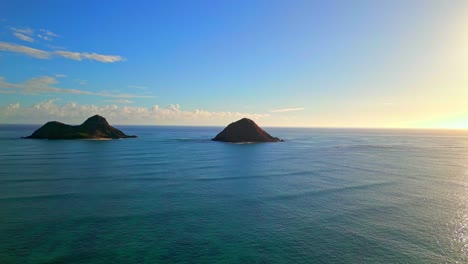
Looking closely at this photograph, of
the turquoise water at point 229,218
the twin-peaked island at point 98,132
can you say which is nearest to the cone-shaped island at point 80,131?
the twin-peaked island at point 98,132

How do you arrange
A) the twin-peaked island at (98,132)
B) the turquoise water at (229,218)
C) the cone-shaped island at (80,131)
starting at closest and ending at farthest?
the turquoise water at (229,218)
the cone-shaped island at (80,131)
the twin-peaked island at (98,132)

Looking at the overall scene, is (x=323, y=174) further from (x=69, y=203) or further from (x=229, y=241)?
(x=69, y=203)

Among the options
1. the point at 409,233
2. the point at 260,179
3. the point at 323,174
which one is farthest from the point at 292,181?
the point at 409,233

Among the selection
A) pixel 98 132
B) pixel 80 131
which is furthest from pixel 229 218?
pixel 80 131

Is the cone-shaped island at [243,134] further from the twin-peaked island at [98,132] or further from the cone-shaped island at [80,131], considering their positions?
the cone-shaped island at [80,131]

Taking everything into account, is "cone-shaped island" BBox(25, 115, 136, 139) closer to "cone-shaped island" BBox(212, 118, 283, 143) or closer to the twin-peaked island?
the twin-peaked island

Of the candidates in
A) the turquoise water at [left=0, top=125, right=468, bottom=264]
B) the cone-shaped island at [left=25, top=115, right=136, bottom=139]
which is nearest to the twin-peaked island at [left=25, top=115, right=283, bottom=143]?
the cone-shaped island at [left=25, top=115, right=136, bottom=139]

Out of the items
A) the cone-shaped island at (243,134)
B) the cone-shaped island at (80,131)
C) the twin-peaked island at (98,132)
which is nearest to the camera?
the cone-shaped island at (80,131)
